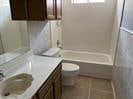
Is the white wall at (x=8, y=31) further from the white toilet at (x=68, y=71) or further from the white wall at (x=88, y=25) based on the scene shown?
the white wall at (x=88, y=25)

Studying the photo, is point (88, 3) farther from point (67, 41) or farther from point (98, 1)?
point (67, 41)

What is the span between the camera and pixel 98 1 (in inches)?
116

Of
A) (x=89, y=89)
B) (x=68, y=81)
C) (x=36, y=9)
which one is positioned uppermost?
(x=36, y=9)

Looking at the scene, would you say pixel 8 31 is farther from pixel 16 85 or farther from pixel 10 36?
pixel 16 85

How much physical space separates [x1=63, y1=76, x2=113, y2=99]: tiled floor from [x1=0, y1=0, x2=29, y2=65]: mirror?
1.21m

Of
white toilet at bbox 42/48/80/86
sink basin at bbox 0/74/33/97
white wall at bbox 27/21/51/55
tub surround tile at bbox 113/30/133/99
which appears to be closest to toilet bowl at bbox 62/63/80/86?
white toilet at bbox 42/48/80/86

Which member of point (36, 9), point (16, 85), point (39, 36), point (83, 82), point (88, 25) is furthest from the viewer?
point (88, 25)

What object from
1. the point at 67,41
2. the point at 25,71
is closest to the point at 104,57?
the point at 67,41

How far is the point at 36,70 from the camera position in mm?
1376

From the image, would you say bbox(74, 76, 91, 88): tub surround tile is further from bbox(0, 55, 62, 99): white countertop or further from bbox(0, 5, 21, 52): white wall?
bbox(0, 5, 21, 52): white wall

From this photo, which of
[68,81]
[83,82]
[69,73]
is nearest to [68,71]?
[69,73]

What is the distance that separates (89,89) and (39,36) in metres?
1.45

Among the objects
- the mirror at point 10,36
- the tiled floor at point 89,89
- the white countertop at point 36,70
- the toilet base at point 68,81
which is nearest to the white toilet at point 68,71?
the toilet base at point 68,81

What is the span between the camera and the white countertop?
1.02 m
